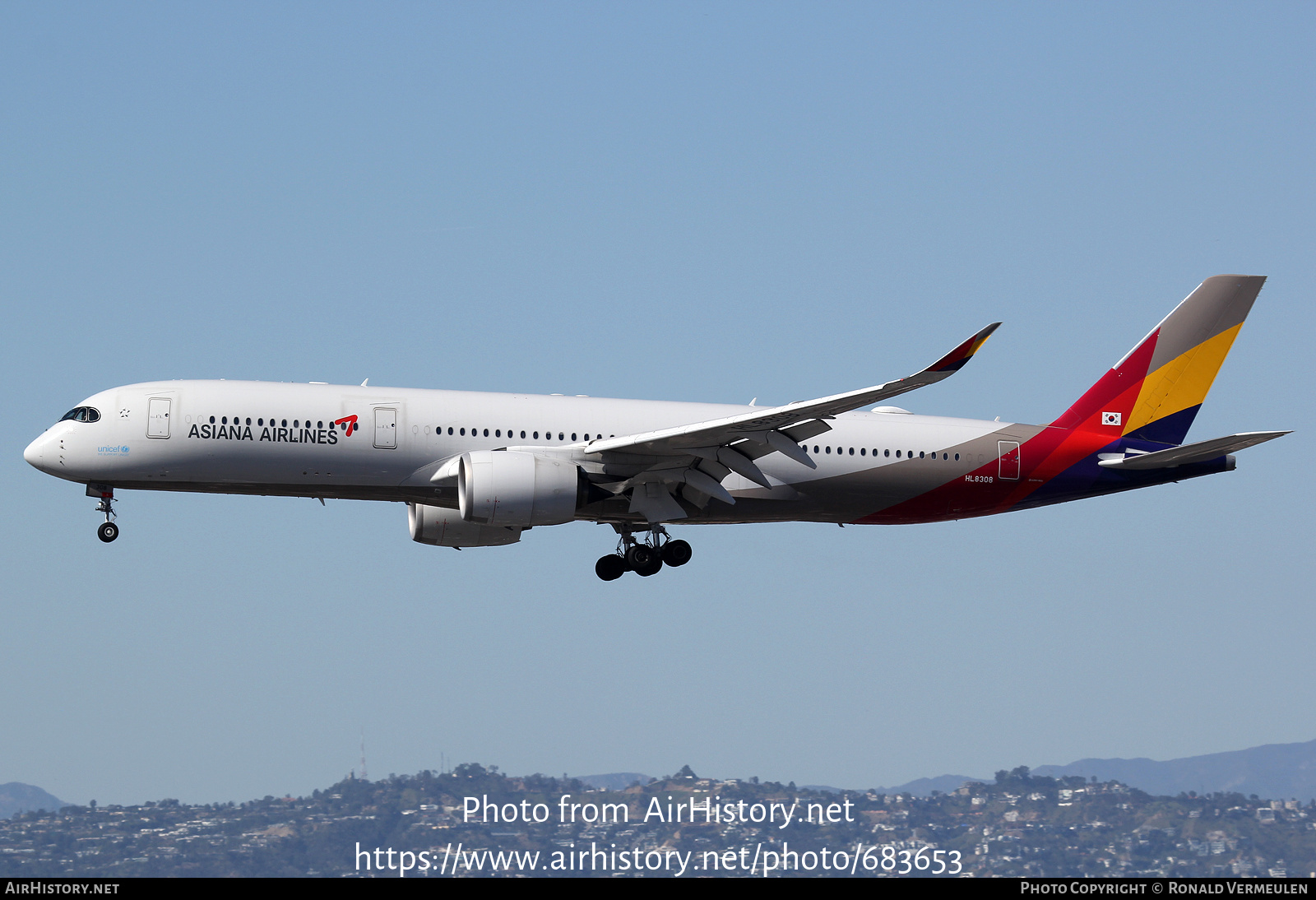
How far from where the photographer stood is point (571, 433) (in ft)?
110

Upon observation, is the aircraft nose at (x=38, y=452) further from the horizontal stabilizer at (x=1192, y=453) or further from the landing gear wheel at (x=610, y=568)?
the horizontal stabilizer at (x=1192, y=453)

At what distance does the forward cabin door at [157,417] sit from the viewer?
31969 mm

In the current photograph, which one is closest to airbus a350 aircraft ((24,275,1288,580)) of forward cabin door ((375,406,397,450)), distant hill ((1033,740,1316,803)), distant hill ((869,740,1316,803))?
forward cabin door ((375,406,397,450))

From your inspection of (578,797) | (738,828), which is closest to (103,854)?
(578,797)

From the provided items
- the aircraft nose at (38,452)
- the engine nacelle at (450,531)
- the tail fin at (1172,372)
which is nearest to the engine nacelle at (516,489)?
the engine nacelle at (450,531)

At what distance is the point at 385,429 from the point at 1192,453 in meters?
19.5

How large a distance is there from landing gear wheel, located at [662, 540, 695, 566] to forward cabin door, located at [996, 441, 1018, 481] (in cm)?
807

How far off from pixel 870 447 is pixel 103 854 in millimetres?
50474

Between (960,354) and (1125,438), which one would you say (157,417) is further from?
(1125,438)

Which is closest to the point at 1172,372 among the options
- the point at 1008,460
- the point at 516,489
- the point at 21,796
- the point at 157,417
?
the point at 1008,460

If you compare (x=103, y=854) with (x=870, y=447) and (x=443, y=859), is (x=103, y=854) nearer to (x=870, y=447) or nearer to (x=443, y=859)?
(x=443, y=859)

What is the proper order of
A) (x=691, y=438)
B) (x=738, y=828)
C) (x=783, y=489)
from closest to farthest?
(x=691, y=438) → (x=783, y=489) → (x=738, y=828)

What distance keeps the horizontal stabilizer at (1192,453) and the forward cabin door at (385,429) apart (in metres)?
17.7

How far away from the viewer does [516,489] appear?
31578mm
